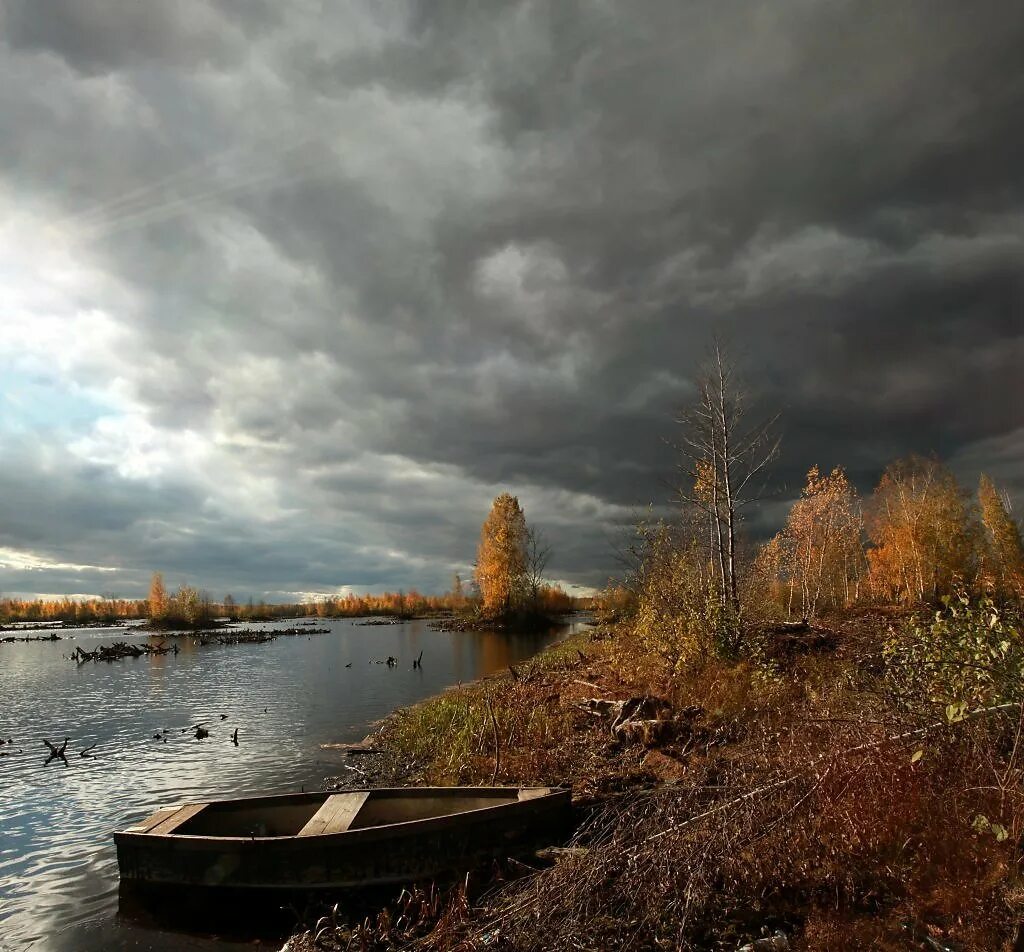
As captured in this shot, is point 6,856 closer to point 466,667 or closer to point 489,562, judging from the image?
point 466,667

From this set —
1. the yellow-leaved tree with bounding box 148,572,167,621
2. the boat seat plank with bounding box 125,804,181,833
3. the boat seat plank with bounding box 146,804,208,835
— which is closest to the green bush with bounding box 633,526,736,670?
the boat seat plank with bounding box 146,804,208,835

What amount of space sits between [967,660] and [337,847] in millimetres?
8587

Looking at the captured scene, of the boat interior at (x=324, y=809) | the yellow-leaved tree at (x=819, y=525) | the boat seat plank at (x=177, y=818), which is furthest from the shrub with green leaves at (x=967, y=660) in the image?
the yellow-leaved tree at (x=819, y=525)

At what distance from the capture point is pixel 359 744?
803 inches

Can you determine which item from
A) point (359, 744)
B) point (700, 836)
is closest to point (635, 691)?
point (359, 744)

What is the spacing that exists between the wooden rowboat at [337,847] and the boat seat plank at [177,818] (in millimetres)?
16

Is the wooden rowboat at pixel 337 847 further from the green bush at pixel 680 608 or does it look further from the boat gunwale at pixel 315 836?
the green bush at pixel 680 608

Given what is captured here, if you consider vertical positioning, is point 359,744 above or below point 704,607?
below

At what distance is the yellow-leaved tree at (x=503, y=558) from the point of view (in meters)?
80.0

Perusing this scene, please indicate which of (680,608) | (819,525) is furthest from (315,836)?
(819,525)

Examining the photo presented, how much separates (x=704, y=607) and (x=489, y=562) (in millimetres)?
62392

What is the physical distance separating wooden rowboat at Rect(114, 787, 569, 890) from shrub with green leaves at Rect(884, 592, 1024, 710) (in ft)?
18.7

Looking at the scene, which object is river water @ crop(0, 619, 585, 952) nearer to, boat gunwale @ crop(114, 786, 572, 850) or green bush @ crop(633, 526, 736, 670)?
boat gunwale @ crop(114, 786, 572, 850)

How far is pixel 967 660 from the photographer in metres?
6.87
